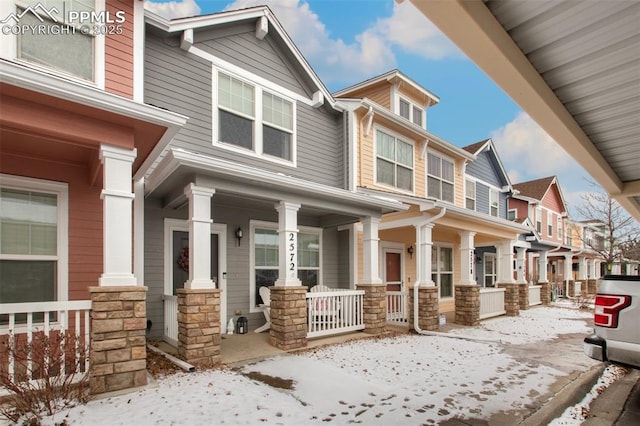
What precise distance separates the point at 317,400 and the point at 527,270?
1834cm

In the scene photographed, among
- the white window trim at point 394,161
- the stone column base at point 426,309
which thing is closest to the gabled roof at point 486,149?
the white window trim at point 394,161

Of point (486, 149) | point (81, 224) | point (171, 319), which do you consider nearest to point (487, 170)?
point (486, 149)

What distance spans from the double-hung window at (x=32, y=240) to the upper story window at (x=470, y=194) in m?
12.7

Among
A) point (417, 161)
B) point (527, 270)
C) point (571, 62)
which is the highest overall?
point (417, 161)

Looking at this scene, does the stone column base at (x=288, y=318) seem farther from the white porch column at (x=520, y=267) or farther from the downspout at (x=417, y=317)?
the white porch column at (x=520, y=267)

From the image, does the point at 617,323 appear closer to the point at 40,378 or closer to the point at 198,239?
the point at 198,239

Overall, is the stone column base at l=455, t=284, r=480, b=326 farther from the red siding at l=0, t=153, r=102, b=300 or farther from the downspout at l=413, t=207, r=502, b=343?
the red siding at l=0, t=153, r=102, b=300

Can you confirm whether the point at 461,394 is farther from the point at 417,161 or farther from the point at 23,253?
the point at 417,161

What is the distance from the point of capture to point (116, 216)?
418 cm

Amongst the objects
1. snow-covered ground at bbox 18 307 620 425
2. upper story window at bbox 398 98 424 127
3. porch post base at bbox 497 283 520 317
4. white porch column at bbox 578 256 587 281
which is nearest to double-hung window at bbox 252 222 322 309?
snow-covered ground at bbox 18 307 620 425

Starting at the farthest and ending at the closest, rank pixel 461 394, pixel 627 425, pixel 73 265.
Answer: pixel 73 265, pixel 461 394, pixel 627 425

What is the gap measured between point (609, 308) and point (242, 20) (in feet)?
25.7

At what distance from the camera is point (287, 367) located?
528cm

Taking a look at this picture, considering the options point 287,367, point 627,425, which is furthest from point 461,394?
point 287,367
